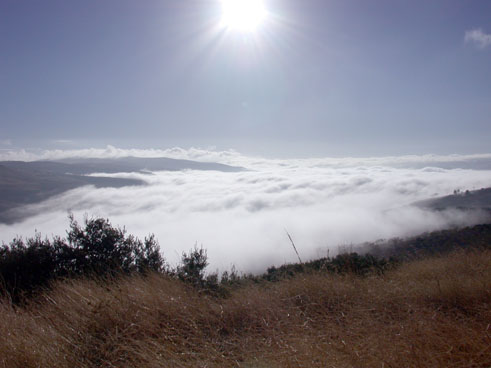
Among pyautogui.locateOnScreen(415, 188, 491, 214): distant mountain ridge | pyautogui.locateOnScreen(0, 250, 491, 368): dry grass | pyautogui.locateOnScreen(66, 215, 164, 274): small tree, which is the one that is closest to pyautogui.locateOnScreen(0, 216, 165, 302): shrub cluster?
pyautogui.locateOnScreen(66, 215, 164, 274): small tree

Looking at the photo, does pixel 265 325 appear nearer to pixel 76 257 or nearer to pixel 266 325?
pixel 266 325

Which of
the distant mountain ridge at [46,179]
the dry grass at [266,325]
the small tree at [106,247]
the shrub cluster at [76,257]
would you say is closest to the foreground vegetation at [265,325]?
the dry grass at [266,325]

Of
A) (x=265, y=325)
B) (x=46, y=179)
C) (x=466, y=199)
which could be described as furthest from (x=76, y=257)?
(x=46, y=179)

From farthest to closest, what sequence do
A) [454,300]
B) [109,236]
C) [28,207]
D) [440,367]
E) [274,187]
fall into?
[274,187], [28,207], [109,236], [454,300], [440,367]

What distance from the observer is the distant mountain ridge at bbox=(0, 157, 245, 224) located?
3187 inches

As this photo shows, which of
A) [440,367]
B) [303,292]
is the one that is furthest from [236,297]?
[440,367]

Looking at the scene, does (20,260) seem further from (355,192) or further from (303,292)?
(355,192)

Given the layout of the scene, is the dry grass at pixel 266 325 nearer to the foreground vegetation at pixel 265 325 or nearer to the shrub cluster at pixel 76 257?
the foreground vegetation at pixel 265 325

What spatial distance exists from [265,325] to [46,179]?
123 m

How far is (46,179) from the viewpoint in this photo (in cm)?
10488

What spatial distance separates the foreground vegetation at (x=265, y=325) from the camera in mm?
2266

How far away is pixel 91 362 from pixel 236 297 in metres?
1.68

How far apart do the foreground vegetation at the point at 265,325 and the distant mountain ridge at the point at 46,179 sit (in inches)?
3270

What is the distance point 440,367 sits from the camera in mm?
1992
